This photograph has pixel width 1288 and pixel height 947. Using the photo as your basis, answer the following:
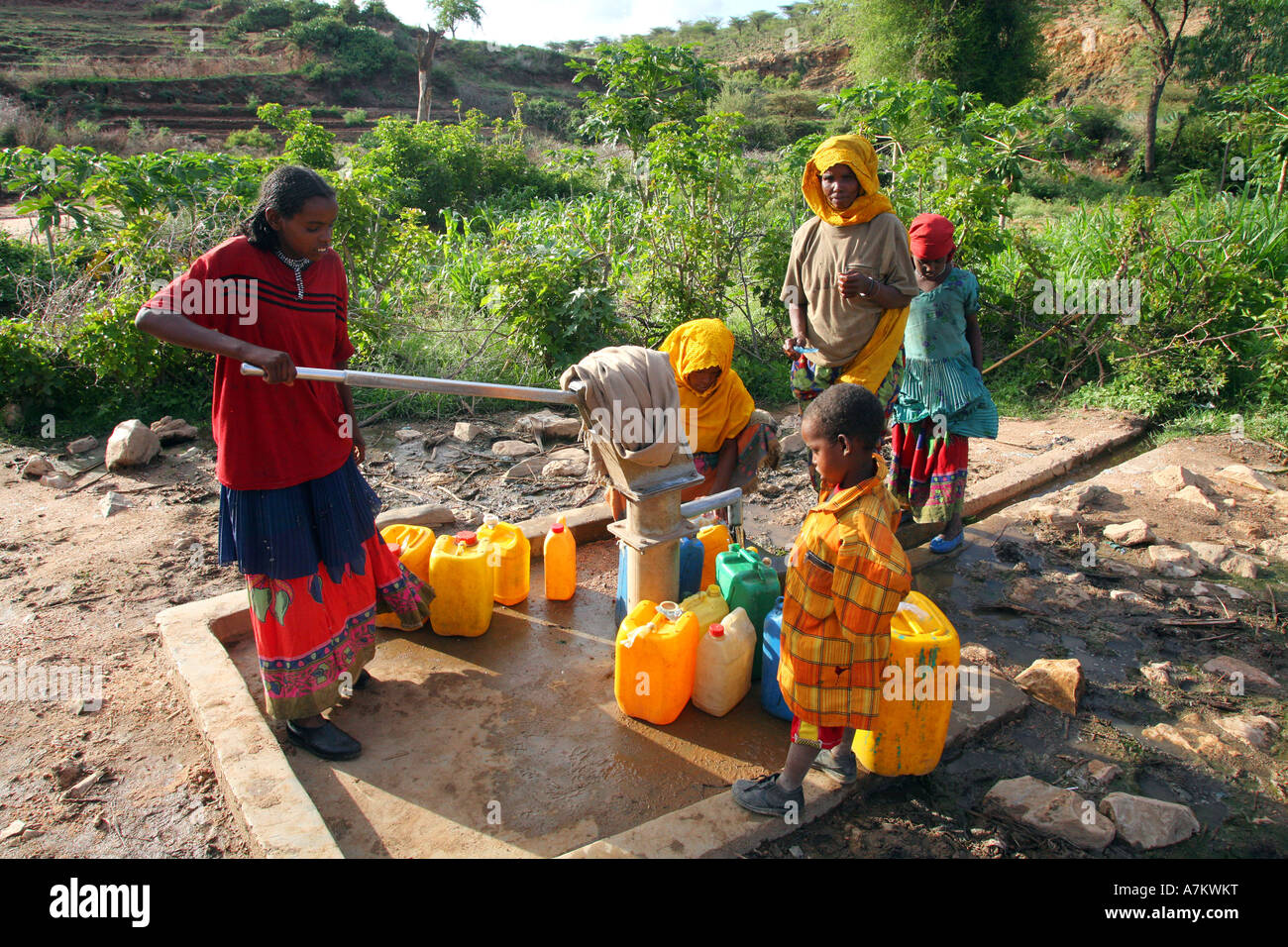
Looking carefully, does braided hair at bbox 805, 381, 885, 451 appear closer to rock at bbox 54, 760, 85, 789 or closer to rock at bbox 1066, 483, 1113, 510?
rock at bbox 54, 760, 85, 789

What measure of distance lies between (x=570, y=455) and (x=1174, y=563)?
11.6 ft

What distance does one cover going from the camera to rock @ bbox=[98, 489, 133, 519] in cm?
466

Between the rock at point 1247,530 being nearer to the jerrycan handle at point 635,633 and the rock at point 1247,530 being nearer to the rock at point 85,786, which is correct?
the jerrycan handle at point 635,633

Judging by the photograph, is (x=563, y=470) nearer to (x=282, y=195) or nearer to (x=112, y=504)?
(x=112, y=504)

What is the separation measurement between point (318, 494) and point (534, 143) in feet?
73.4

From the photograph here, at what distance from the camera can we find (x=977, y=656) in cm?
333

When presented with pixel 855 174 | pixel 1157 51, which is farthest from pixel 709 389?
pixel 1157 51

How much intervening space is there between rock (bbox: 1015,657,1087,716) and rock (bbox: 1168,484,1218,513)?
2288 mm

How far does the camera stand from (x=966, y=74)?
2048 centimetres

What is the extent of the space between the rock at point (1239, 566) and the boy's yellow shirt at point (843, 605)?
2.84 m

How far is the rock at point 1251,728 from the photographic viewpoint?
2.86 metres

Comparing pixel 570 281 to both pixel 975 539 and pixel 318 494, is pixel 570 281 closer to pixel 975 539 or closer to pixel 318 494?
pixel 975 539

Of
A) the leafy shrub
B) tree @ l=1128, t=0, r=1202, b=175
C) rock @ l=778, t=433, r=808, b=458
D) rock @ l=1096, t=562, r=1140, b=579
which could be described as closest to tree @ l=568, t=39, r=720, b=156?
rock @ l=778, t=433, r=808, b=458

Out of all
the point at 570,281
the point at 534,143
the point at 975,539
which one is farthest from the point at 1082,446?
the point at 534,143
